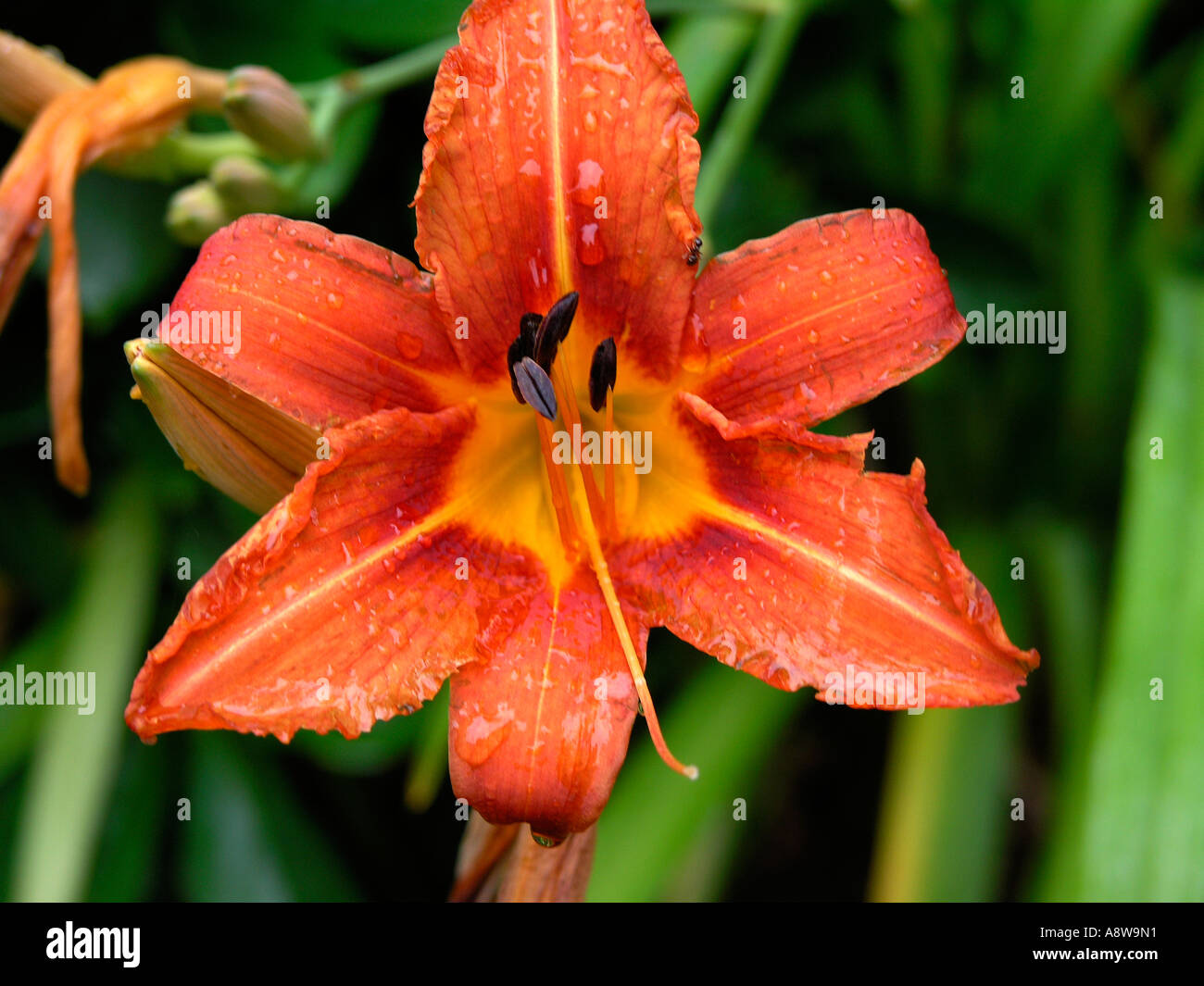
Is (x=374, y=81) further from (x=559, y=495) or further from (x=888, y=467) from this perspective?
(x=888, y=467)

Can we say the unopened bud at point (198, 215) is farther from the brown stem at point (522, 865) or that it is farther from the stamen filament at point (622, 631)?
the brown stem at point (522, 865)

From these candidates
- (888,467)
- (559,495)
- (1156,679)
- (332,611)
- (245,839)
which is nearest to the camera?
(332,611)

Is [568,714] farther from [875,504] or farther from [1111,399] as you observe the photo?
[1111,399]

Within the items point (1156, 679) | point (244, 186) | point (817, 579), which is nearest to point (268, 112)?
point (244, 186)

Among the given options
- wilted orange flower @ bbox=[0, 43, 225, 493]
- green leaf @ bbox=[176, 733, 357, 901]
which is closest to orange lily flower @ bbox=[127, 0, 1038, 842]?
wilted orange flower @ bbox=[0, 43, 225, 493]

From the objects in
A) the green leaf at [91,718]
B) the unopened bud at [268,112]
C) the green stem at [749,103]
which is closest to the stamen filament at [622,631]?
the green stem at [749,103]

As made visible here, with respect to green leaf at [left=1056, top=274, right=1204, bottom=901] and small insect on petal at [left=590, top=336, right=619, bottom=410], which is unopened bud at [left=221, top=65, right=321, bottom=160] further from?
green leaf at [left=1056, top=274, right=1204, bottom=901]
